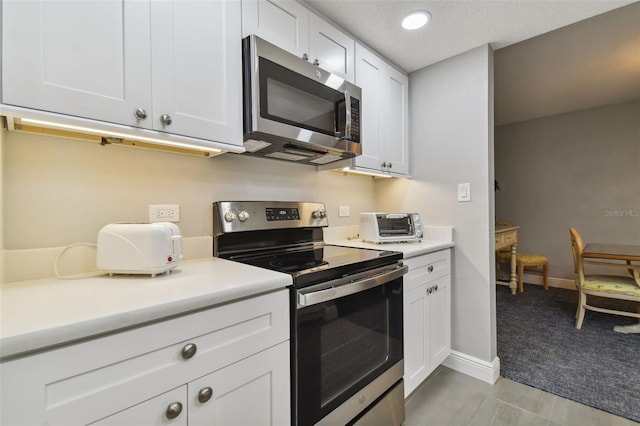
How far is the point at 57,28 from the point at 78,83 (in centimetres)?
15

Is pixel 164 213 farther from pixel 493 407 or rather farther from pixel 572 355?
pixel 572 355

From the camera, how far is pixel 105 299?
0.76 meters

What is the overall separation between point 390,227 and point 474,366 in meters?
1.11

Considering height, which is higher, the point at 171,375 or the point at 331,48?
the point at 331,48

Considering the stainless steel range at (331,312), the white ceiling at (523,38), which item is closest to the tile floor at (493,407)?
the stainless steel range at (331,312)

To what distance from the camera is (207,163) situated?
4.78 feet

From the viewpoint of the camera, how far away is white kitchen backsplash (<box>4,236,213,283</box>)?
97 centimetres

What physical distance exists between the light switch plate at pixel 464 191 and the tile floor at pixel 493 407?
1.24 m

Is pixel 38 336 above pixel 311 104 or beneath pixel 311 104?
beneath

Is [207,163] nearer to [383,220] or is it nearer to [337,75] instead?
[337,75]

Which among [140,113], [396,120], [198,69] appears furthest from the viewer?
[396,120]

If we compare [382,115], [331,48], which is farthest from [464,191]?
[331,48]

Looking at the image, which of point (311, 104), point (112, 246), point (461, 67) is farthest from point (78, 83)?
point (461, 67)

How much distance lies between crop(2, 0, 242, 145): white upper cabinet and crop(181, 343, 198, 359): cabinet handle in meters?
0.75
